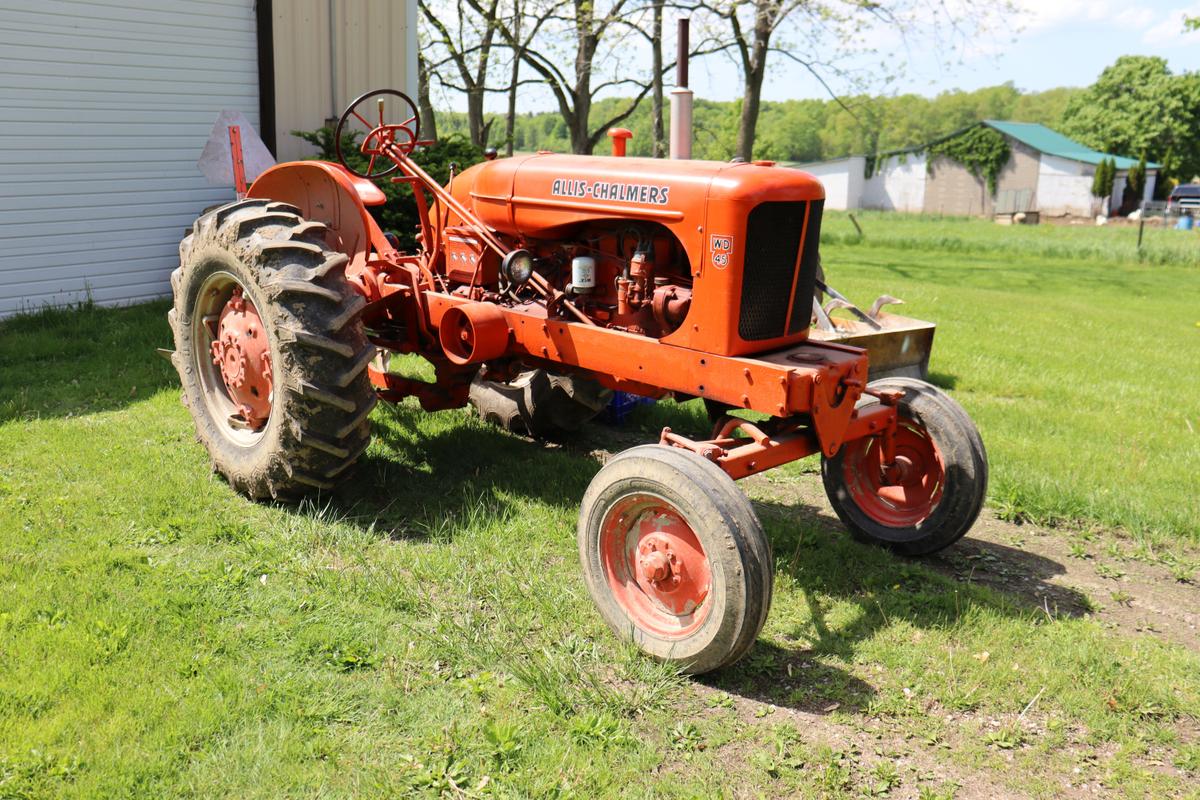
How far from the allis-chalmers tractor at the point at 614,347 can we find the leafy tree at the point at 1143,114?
59.0 meters

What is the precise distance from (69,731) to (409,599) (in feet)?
4.09

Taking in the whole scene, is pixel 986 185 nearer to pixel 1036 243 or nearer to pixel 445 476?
pixel 1036 243

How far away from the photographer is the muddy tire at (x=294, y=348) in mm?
4371

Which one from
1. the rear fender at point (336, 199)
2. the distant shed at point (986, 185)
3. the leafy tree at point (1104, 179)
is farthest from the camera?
the distant shed at point (986, 185)

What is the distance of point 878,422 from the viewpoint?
14.0ft

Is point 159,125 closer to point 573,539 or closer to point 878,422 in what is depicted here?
point 573,539

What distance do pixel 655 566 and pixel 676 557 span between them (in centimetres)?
8

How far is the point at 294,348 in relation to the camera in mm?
4355

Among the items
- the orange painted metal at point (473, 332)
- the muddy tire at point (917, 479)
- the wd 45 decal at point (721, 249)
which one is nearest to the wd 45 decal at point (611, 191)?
the wd 45 decal at point (721, 249)

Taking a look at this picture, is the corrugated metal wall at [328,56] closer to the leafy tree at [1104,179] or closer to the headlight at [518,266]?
the headlight at [518,266]

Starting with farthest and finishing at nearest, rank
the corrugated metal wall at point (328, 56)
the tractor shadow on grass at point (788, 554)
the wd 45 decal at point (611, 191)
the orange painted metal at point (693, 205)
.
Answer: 1. the corrugated metal wall at point (328, 56)
2. the wd 45 decal at point (611, 191)
3. the orange painted metal at point (693, 205)
4. the tractor shadow on grass at point (788, 554)

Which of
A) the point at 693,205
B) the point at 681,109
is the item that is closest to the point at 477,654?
the point at 693,205

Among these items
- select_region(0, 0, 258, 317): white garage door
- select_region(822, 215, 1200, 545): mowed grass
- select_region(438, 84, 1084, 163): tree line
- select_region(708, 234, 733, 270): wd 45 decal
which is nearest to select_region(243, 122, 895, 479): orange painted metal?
select_region(708, 234, 733, 270): wd 45 decal

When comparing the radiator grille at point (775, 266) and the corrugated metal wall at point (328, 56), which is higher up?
the corrugated metal wall at point (328, 56)
